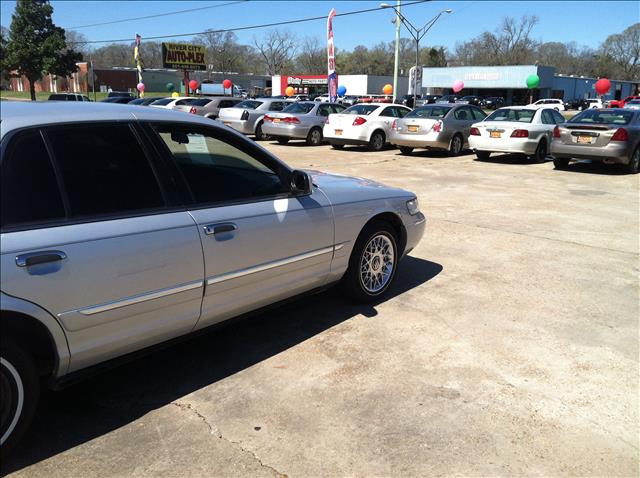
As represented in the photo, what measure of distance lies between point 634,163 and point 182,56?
144 feet

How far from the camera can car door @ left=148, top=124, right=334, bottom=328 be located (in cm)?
329

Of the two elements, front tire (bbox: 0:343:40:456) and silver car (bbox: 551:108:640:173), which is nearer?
front tire (bbox: 0:343:40:456)

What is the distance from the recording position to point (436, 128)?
15.5m

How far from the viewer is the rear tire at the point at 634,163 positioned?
12.9 meters

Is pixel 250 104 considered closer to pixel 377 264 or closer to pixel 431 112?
pixel 431 112

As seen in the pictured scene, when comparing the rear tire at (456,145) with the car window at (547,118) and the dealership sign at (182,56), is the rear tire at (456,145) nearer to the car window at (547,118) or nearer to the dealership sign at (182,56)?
the car window at (547,118)

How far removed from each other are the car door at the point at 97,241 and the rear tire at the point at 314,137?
55.0ft

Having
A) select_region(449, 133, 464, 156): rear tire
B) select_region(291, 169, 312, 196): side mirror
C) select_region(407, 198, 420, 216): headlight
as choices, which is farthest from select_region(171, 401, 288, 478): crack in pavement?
select_region(449, 133, 464, 156): rear tire

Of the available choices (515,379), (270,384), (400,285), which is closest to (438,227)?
(400,285)

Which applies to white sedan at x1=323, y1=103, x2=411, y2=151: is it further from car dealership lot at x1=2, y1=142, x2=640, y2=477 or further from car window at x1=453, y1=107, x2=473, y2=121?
car dealership lot at x1=2, y1=142, x2=640, y2=477

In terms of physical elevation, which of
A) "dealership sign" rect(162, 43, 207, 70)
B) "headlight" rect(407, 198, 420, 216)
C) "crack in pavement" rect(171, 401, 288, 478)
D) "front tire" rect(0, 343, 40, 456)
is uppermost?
"dealership sign" rect(162, 43, 207, 70)

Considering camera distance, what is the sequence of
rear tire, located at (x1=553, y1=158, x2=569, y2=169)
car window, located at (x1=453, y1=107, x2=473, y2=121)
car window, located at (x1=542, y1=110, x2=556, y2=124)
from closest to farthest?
rear tire, located at (x1=553, y1=158, x2=569, y2=169), car window, located at (x1=542, y1=110, x2=556, y2=124), car window, located at (x1=453, y1=107, x2=473, y2=121)

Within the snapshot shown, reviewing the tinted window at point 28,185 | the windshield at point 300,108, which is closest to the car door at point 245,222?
the tinted window at point 28,185

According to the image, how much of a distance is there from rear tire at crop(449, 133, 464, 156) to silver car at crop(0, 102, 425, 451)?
41.3 ft
